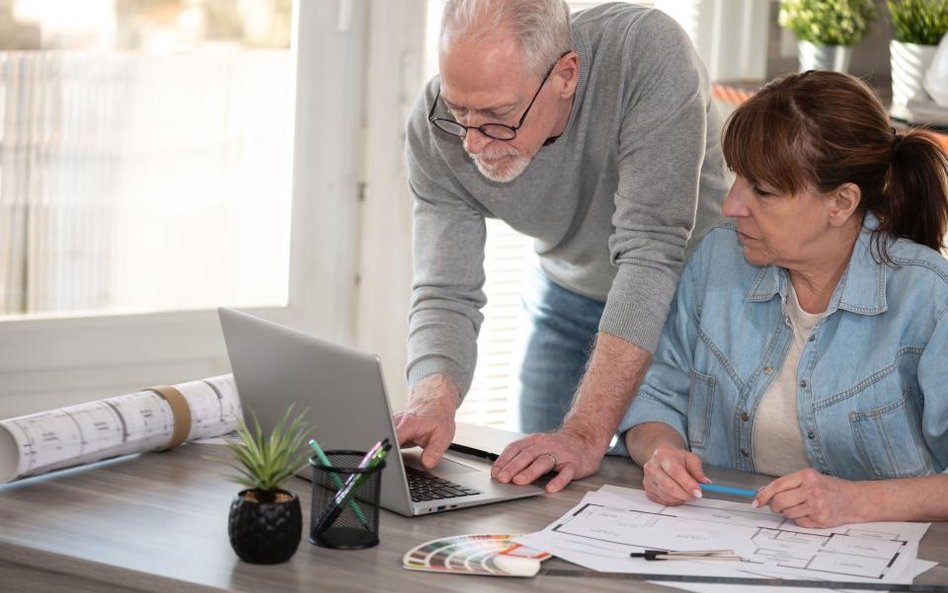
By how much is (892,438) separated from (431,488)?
618mm

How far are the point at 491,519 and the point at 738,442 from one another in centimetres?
47

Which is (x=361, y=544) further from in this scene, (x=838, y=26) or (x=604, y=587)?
(x=838, y=26)


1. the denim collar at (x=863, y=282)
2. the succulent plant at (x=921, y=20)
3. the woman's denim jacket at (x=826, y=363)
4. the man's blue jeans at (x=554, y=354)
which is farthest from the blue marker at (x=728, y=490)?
the succulent plant at (x=921, y=20)

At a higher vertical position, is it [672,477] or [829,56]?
[829,56]

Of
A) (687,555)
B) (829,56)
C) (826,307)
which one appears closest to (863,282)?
(826,307)

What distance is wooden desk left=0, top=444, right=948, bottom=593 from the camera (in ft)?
4.26

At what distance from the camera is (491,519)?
1.52m

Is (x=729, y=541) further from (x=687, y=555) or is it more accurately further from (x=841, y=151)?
(x=841, y=151)

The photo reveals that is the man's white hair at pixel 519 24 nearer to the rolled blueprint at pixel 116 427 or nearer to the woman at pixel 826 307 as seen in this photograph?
the woman at pixel 826 307

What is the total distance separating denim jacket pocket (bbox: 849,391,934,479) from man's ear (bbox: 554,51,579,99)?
0.64m

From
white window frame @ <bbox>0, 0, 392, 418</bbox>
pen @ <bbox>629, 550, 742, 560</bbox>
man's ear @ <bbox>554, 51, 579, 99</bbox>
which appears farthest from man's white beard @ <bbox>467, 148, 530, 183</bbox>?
white window frame @ <bbox>0, 0, 392, 418</bbox>

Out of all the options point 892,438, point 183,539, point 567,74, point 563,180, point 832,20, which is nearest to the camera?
point 183,539

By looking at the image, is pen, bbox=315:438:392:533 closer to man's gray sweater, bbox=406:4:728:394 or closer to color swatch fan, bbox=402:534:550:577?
color swatch fan, bbox=402:534:550:577

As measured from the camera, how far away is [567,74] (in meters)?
1.92
